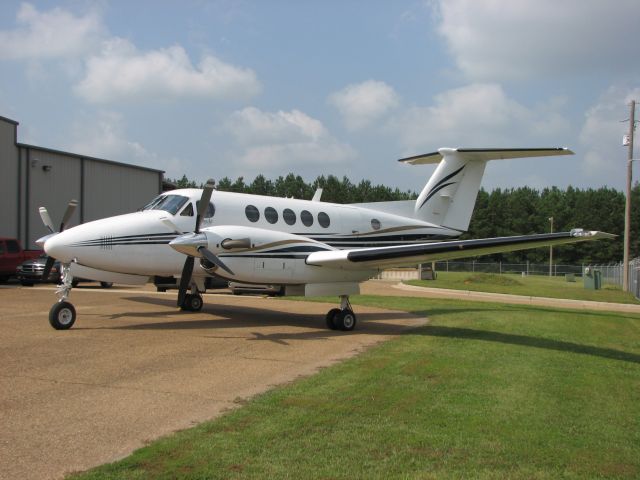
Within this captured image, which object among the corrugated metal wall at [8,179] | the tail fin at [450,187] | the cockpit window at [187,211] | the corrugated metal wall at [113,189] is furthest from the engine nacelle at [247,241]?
the corrugated metal wall at [113,189]

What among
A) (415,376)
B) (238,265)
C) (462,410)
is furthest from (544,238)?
(238,265)

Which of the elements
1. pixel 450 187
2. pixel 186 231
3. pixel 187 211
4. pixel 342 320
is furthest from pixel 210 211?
pixel 450 187

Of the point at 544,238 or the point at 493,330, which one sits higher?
the point at 544,238

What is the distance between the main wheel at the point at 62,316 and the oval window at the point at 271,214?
511 centimetres

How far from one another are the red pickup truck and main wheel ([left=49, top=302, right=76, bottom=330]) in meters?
17.4

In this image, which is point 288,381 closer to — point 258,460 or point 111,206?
Answer: point 258,460

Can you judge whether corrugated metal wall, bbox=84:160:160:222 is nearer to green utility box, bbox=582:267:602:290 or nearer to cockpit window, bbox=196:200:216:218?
cockpit window, bbox=196:200:216:218

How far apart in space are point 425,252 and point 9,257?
74.0 ft

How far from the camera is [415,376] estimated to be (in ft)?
26.9

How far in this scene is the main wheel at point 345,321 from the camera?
13.3 m

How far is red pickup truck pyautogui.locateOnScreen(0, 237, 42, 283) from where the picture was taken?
86.6 feet

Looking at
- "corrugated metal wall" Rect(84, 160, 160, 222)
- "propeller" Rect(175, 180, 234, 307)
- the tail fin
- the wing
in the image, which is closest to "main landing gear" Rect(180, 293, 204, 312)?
"propeller" Rect(175, 180, 234, 307)

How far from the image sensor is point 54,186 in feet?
118

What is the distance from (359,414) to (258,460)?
172cm
